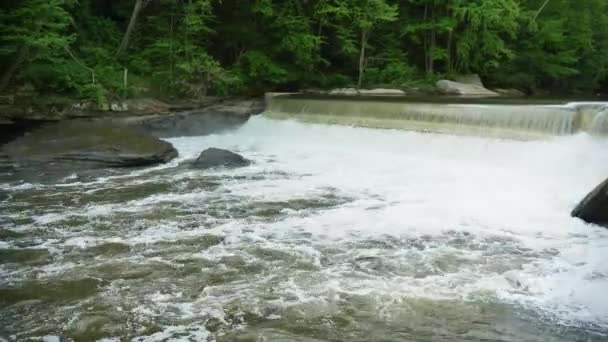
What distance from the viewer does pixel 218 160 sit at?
10430 mm

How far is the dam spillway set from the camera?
32.6 ft

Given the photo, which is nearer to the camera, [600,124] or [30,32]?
[600,124]

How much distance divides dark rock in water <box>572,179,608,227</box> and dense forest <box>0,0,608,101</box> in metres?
10.4

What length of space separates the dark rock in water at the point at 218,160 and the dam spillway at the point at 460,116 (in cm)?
338

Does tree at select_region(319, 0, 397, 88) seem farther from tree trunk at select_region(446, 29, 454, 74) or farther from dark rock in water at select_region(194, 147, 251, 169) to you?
dark rock in water at select_region(194, 147, 251, 169)

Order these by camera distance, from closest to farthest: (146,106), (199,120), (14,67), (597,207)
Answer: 1. (597,207)
2. (14,67)
3. (146,106)
4. (199,120)

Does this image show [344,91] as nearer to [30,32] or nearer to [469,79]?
[469,79]

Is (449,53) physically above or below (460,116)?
above

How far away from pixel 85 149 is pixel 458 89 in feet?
41.7

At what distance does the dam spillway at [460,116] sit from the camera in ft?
32.6

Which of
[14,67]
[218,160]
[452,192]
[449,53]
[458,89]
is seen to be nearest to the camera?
[452,192]

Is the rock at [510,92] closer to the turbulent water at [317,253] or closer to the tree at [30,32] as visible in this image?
the turbulent water at [317,253]

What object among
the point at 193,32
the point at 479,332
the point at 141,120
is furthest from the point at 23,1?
the point at 479,332

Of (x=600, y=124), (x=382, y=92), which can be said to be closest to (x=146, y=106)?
(x=382, y=92)
